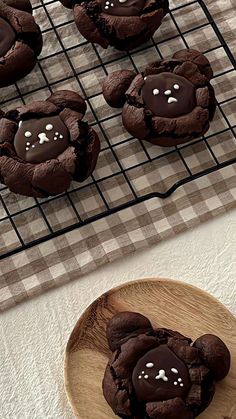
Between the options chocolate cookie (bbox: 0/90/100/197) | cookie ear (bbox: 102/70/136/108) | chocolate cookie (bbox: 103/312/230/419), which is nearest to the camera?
chocolate cookie (bbox: 103/312/230/419)

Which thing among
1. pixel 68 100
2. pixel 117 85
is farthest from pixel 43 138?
pixel 117 85

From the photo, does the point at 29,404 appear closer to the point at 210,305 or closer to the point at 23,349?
the point at 23,349

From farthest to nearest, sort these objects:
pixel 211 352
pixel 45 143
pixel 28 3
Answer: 1. pixel 28 3
2. pixel 45 143
3. pixel 211 352

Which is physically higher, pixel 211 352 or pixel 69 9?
pixel 69 9

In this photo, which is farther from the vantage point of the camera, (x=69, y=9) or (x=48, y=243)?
(x=69, y=9)

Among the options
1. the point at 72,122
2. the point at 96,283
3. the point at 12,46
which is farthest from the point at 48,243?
the point at 12,46

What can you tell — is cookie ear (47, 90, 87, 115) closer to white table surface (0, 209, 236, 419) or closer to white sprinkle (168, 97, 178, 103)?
white sprinkle (168, 97, 178, 103)

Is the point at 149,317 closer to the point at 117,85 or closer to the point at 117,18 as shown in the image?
the point at 117,85

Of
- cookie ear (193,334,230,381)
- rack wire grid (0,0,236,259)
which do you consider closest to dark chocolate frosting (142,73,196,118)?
rack wire grid (0,0,236,259)
